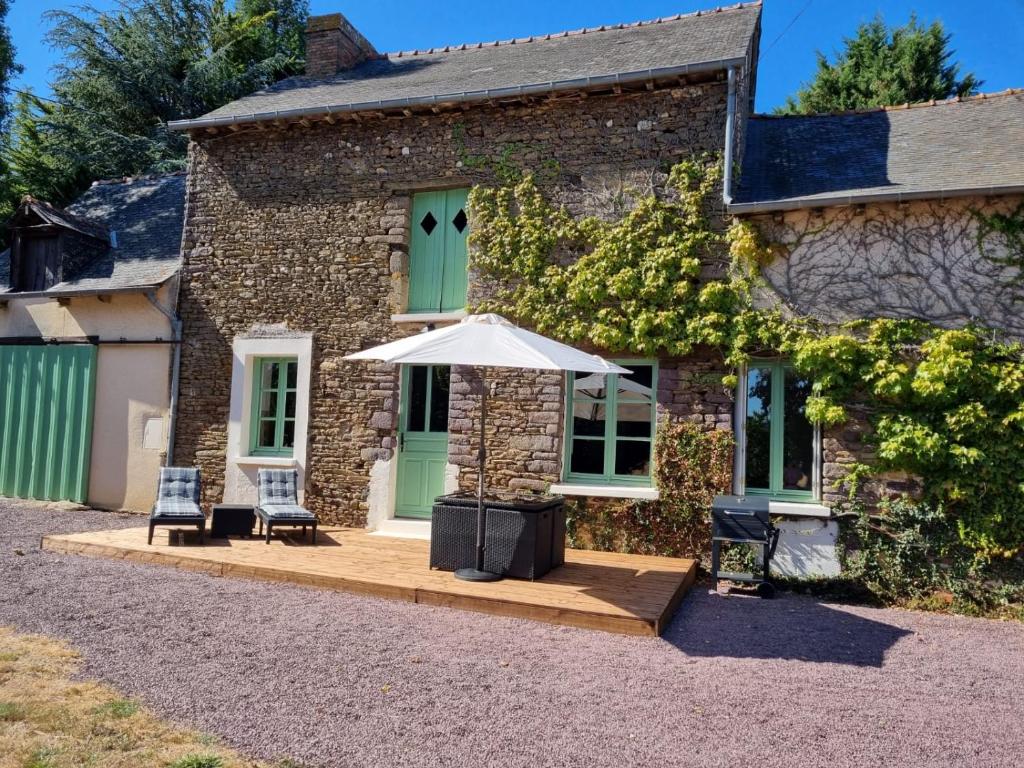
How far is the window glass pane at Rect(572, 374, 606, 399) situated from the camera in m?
7.77

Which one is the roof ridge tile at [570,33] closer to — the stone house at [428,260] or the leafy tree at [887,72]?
the stone house at [428,260]

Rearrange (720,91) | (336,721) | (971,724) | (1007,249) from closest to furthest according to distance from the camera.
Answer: (336,721) < (971,724) < (1007,249) < (720,91)

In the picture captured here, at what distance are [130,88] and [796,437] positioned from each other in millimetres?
18348

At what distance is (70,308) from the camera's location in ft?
33.7

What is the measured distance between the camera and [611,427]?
7.69m

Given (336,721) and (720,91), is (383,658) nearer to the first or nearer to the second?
(336,721)

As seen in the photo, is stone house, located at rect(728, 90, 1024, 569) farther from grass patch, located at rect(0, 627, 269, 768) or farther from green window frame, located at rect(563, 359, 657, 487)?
grass patch, located at rect(0, 627, 269, 768)

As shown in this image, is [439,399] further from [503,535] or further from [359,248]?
[503,535]

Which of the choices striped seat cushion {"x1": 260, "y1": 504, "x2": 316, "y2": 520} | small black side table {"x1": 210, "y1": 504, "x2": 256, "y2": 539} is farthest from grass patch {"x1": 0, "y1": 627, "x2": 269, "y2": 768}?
small black side table {"x1": 210, "y1": 504, "x2": 256, "y2": 539}

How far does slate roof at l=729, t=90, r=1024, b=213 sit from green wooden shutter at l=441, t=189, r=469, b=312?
9.94ft

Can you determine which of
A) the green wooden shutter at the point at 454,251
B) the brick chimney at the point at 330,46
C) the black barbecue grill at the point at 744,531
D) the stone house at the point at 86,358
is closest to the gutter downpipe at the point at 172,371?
the stone house at the point at 86,358

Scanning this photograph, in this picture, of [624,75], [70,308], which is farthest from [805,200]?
[70,308]

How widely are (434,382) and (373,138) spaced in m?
2.99

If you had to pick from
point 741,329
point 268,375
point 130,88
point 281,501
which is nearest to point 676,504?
point 741,329
